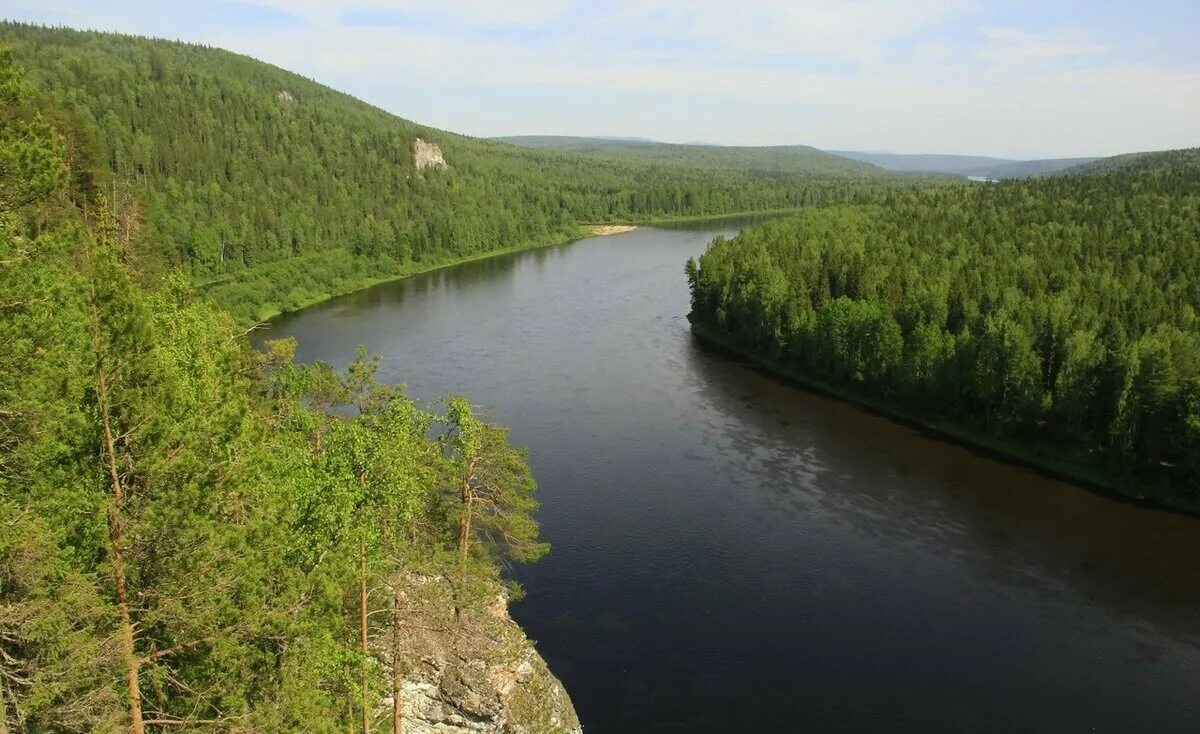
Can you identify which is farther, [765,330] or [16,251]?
[765,330]

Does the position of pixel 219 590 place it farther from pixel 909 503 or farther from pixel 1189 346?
pixel 1189 346

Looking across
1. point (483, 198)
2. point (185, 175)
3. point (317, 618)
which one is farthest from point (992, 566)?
point (483, 198)

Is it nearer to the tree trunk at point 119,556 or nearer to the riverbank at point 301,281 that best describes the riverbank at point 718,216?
the riverbank at point 301,281

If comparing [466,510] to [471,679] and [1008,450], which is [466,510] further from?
[1008,450]

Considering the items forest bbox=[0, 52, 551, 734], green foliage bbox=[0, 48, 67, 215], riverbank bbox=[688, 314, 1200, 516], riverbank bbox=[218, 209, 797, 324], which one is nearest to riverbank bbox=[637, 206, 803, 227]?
riverbank bbox=[218, 209, 797, 324]

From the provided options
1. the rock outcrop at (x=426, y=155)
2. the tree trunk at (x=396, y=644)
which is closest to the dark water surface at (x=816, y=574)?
the tree trunk at (x=396, y=644)

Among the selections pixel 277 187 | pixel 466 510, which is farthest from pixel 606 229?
pixel 466 510

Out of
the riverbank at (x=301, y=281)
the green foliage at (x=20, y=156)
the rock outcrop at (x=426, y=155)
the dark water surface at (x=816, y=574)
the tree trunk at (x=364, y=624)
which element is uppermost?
the rock outcrop at (x=426, y=155)
